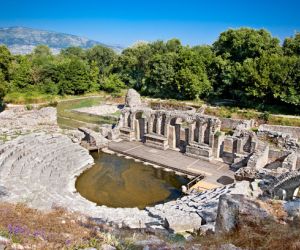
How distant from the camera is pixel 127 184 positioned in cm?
2119

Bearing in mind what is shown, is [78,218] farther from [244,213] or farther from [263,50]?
[263,50]

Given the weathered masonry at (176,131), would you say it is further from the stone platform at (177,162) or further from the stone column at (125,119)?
the stone platform at (177,162)

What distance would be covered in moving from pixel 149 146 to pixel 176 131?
2.81 metres

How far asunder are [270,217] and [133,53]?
192 ft

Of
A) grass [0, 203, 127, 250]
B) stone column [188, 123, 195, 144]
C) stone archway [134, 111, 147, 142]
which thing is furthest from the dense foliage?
grass [0, 203, 127, 250]

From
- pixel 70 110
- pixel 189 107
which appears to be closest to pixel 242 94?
pixel 189 107

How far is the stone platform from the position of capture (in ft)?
72.7

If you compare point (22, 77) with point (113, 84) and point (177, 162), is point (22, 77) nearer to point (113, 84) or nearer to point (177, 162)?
point (113, 84)

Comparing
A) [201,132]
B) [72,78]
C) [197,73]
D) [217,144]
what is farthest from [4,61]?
[217,144]

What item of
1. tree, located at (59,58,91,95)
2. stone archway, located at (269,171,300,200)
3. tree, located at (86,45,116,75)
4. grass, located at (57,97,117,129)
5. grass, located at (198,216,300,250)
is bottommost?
grass, located at (57,97,117,129)

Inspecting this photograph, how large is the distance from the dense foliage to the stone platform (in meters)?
18.0

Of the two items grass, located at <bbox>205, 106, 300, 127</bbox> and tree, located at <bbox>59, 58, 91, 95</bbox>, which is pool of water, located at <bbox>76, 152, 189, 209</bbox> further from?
tree, located at <bbox>59, 58, 91, 95</bbox>

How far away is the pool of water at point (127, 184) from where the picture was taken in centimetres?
1922

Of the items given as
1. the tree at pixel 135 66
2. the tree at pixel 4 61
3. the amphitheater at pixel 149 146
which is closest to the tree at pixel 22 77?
the tree at pixel 4 61
